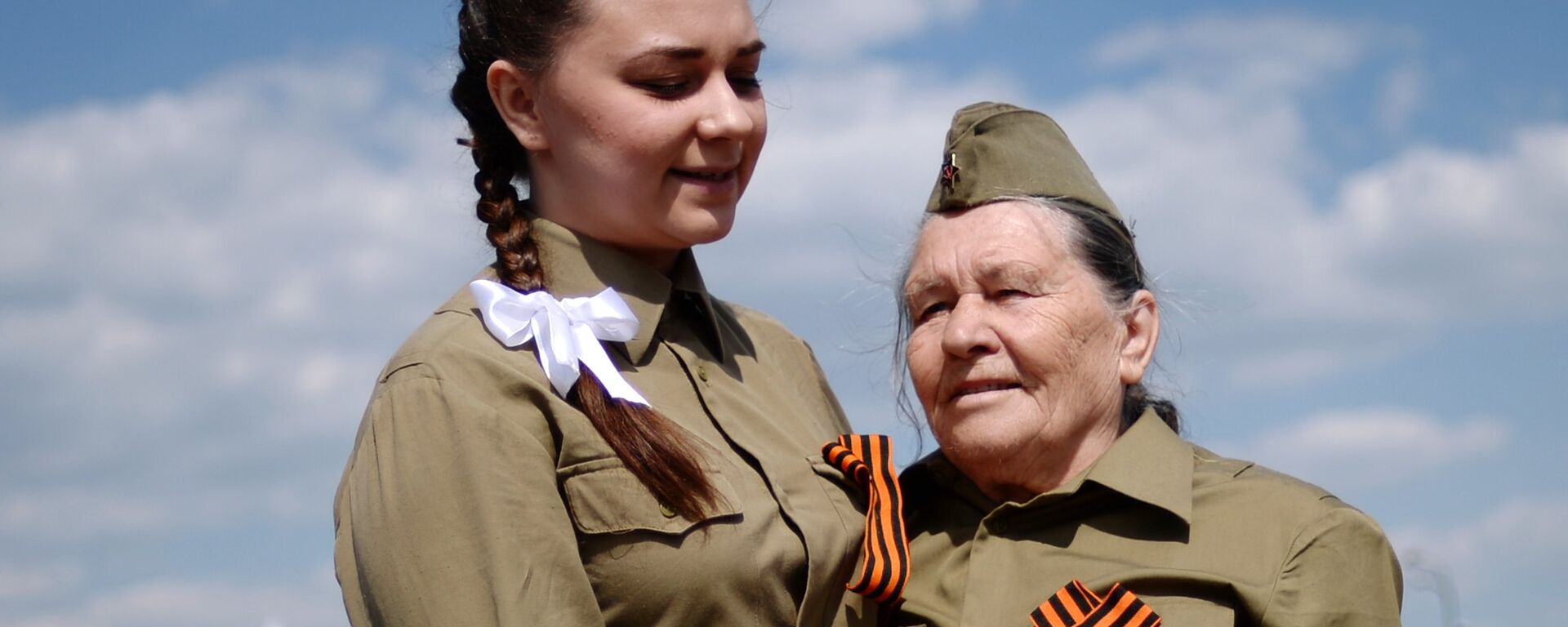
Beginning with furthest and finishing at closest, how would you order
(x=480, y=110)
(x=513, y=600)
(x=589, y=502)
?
(x=480, y=110)
(x=589, y=502)
(x=513, y=600)

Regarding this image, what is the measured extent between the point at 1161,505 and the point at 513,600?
1.47m

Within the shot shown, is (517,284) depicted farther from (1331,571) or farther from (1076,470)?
(1331,571)

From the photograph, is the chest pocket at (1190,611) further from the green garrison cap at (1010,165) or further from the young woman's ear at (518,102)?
the young woman's ear at (518,102)

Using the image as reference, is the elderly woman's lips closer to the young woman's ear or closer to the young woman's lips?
the young woman's lips

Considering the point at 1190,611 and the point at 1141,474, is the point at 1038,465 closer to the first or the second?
the point at 1141,474

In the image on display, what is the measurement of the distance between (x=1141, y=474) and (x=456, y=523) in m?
1.57

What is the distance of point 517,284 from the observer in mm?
3662

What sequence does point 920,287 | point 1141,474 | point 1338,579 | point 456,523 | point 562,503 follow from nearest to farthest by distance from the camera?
point 456,523, point 562,503, point 1338,579, point 1141,474, point 920,287

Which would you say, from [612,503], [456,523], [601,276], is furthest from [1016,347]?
[456,523]

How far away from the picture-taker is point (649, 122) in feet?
11.8

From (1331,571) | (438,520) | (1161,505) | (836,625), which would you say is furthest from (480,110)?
(1331,571)

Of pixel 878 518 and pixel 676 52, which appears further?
pixel 878 518

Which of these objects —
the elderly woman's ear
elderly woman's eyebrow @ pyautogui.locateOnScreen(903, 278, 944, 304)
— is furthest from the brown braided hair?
the elderly woman's ear

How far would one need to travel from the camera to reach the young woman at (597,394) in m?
3.11
